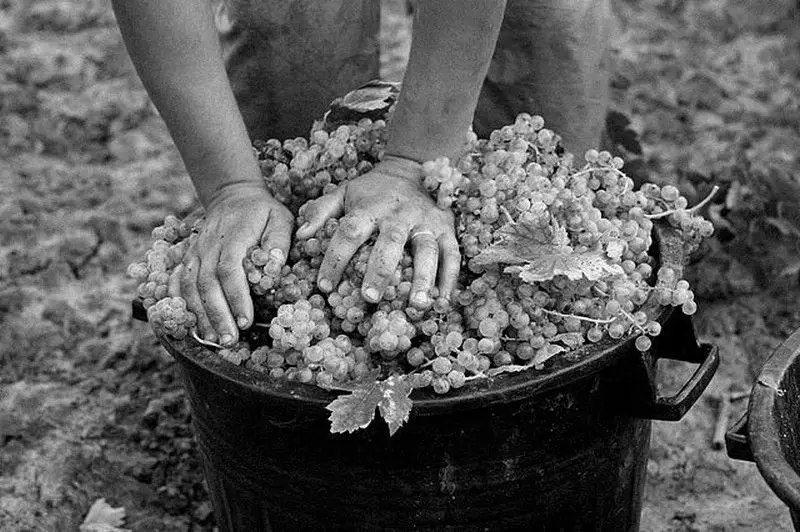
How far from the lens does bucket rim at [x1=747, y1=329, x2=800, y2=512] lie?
4.74 feet

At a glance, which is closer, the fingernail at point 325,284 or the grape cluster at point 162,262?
the fingernail at point 325,284

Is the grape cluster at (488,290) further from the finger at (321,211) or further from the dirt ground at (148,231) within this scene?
the dirt ground at (148,231)

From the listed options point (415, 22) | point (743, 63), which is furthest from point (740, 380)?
point (743, 63)

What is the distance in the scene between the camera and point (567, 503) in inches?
72.3

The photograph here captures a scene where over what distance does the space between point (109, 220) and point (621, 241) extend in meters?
2.07

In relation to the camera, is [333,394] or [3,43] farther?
[3,43]

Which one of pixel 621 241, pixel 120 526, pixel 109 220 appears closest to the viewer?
pixel 621 241

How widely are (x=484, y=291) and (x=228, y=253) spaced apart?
42cm

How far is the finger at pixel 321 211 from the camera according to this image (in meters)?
1.84

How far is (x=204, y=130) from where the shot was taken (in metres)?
1.98

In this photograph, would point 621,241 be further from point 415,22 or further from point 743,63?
point 743,63

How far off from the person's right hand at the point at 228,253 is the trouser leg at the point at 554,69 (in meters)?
0.78

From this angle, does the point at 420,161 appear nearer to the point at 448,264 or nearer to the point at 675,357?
the point at 448,264

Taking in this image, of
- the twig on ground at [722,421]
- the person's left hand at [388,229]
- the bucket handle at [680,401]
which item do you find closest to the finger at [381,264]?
the person's left hand at [388,229]
